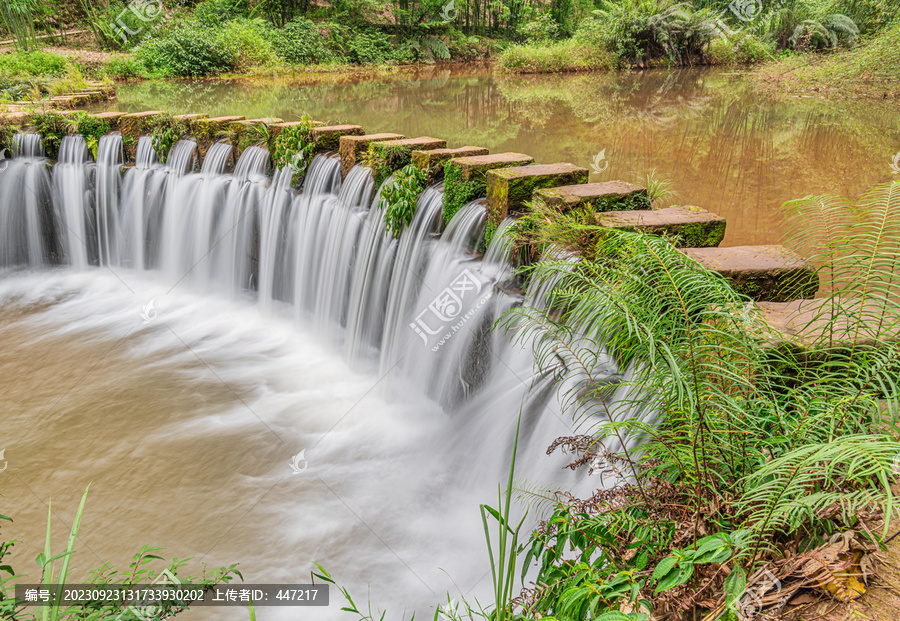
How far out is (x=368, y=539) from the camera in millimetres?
4043

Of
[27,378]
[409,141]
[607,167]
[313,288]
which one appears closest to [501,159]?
[409,141]

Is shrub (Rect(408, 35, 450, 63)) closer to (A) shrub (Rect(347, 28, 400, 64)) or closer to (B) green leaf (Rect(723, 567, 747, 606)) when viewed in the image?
(A) shrub (Rect(347, 28, 400, 64))

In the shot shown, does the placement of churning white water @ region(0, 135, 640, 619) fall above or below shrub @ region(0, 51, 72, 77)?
below

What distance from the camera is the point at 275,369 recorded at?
6.11 m

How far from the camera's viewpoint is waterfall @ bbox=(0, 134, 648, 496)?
4398 mm

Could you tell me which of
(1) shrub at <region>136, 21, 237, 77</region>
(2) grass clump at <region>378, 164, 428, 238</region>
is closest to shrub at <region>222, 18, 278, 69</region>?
(1) shrub at <region>136, 21, 237, 77</region>

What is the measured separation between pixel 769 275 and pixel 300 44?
24553 millimetres

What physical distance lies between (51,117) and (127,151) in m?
1.57

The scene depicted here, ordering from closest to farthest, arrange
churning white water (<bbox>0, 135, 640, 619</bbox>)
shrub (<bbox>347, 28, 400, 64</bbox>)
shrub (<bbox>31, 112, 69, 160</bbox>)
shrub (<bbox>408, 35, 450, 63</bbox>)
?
churning white water (<bbox>0, 135, 640, 619</bbox>) < shrub (<bbox>31, 112, 69, 160</bbox>) < shrub (<bbox>347, 28, 400, 64</bbox>) < shrub (<bbox>408, 35, 450, 63</bbox>)

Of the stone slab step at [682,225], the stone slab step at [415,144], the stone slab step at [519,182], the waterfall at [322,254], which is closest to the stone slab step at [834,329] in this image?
the stone slab step at [682,225]

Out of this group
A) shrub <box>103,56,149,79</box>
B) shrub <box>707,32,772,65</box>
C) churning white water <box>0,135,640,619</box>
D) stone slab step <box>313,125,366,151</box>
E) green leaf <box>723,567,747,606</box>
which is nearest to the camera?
green leaf <box>723,567,747,606</box>

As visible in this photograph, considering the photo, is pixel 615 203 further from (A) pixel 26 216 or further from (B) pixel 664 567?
(A) pixel 26 216

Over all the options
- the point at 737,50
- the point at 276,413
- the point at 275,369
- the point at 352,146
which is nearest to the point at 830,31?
the point at 737,50

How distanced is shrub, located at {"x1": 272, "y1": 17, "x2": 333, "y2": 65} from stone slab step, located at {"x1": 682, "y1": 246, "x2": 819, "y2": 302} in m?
23.1
